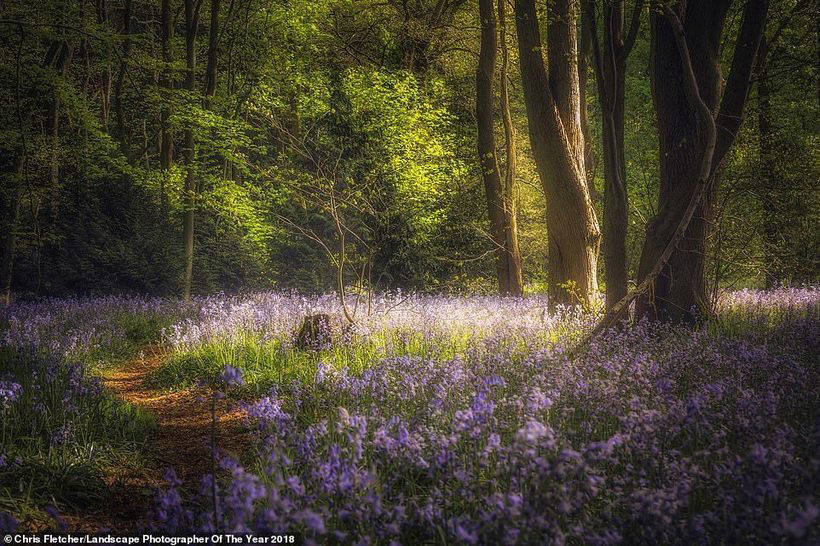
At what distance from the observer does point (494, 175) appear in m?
15.3

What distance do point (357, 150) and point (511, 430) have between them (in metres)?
13.5

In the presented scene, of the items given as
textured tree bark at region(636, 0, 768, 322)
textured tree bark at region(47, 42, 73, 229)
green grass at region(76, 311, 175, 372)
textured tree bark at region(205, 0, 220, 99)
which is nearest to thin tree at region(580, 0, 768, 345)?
textured tree bark at region(636, 0, 768, 322)

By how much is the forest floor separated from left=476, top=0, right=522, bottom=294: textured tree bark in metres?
9.32

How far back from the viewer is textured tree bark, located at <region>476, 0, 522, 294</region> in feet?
47.1

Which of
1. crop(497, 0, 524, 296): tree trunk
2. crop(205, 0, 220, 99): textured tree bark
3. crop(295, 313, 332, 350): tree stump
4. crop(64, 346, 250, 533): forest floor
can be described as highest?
crop(205, 0, 220, 99): textured tree bark

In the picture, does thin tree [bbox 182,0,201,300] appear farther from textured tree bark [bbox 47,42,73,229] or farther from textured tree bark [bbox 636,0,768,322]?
textured tree bark [bbox 636,0,768,322]

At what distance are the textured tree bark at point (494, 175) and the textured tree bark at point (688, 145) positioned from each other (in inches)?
271

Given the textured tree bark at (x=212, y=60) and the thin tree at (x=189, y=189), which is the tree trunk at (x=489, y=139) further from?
the textured tree bark at (x=212, y=60)

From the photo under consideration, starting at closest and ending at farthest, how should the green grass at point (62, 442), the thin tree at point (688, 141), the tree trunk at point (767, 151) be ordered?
the green grass at point (62, 442) < the thin tree at point (688, 141) < the tree trunk at point (767, 151)

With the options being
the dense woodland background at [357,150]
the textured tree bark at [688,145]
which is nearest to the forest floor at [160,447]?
the dense woodland background at [357,150]

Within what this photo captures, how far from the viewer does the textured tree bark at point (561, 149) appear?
941 cm

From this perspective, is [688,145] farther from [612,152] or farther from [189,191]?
[189,191]

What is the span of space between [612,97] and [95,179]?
14.4 metres

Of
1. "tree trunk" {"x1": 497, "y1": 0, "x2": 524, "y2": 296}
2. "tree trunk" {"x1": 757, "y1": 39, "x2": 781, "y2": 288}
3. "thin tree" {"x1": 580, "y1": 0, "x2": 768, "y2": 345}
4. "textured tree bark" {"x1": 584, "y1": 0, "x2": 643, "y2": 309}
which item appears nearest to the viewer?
"thin tree" {"x1": 580, "y1": 0, "x2": 768, "y2": 345}
